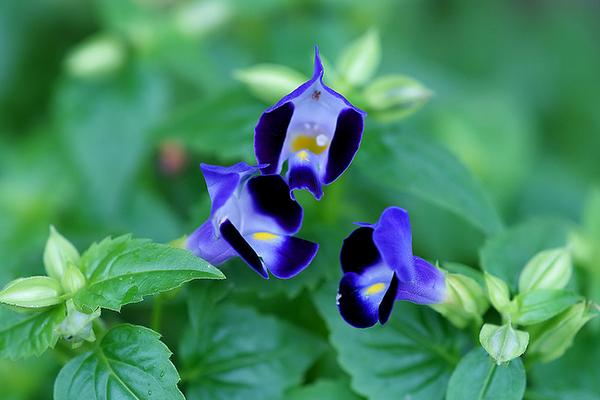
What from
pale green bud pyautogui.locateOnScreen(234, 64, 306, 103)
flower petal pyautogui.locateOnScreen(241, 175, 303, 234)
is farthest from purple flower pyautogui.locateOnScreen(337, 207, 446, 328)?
pale green bud pyautogui.locateOnScreen(234, 64, 306, 103)

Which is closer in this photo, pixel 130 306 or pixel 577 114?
pixel 130 306

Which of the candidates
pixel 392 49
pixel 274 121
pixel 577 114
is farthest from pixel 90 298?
pixel 577 114

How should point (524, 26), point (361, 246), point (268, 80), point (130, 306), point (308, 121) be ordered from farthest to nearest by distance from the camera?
1. point (524, 26)
2. point (130, 306)
3. point (268, 80)
4. point (308, 121)
5. point (361, 246)

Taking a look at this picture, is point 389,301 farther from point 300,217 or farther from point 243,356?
point 243,356

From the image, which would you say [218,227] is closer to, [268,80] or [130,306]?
[268,80]

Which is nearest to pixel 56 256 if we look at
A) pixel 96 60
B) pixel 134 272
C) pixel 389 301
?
pixel 134 272
